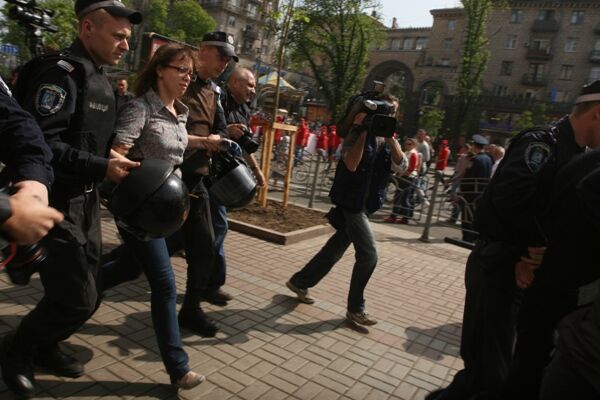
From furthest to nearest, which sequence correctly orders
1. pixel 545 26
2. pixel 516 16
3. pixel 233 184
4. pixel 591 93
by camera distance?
pixel 516 16 → pixel 545 26 → pixel 233 184 → pixel 591 93

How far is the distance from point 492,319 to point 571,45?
56.2m

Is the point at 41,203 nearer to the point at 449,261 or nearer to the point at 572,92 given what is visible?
the point at 449,261

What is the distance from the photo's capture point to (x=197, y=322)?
351cm

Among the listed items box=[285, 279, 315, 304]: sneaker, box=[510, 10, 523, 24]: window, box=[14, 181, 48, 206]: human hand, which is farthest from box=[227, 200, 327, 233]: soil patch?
box=[510, 10, 523, 24]: window

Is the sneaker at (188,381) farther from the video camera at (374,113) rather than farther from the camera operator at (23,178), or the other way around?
the video camera at (374,113)

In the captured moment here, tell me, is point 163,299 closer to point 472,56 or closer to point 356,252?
point 356,252

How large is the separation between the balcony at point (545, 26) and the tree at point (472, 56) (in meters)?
11.4

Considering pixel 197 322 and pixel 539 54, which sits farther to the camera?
pixel 539 54

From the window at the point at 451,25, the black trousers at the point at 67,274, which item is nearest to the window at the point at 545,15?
the window at the point at 451,25

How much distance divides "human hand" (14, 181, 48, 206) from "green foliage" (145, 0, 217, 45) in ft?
198

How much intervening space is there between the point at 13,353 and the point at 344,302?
2883mm

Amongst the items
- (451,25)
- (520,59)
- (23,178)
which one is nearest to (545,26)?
(520,59)

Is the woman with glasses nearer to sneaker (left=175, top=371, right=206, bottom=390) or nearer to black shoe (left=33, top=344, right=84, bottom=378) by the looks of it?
sneaker (left=175, top=371, right=206, bottom=390)

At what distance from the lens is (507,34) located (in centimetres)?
5194
